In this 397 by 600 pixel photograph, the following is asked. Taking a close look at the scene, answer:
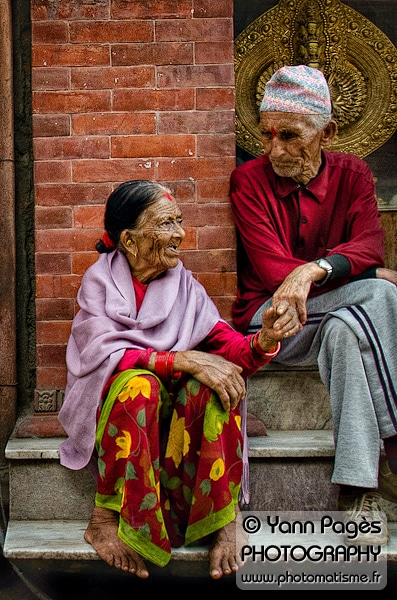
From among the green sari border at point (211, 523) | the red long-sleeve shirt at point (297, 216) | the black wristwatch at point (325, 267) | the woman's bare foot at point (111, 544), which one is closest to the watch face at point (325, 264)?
the black wristwatch at point (325, 267)

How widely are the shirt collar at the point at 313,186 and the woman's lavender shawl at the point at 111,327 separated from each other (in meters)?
0.63

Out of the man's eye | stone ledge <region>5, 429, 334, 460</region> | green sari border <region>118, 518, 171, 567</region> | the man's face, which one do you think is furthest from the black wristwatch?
green sari border <region>118, 518, 171, 567</region>

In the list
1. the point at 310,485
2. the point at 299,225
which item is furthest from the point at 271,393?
the point at 299,225

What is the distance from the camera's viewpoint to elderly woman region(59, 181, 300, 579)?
9.18 feet

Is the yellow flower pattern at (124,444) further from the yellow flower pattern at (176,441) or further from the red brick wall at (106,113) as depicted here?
the red brick wall at (106,113)

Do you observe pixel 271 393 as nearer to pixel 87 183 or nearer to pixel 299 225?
pixel 299 225

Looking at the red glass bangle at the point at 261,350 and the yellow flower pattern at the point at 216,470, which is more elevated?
the red glass bangle at the point at 261,350

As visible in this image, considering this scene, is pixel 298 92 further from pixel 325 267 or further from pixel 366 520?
pixel 366 520

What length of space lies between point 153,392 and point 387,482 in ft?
3.50

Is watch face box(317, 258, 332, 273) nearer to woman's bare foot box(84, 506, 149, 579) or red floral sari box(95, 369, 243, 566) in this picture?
red floral sari box(95, 369, 243, 566)

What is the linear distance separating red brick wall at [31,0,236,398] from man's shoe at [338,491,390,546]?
1.37 m

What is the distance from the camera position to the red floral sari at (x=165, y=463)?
2.77m

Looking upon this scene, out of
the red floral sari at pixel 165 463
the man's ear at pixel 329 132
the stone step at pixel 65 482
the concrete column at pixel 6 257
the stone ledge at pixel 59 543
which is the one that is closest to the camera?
the red floral sari at pixel 165 463

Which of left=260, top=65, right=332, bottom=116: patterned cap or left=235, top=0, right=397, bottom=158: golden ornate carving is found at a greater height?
left=235, top=0, right=397, bottom=158: golden ornate carving
